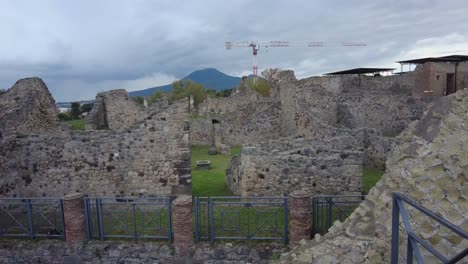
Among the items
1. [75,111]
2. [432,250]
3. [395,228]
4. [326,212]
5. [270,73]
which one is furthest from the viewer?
[270,73]

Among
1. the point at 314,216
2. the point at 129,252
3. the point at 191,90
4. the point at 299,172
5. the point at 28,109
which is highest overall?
the point at 191,90

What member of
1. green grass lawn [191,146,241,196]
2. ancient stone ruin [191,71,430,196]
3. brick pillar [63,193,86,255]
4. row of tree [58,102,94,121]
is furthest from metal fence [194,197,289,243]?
row of tree [58,102,94,121]

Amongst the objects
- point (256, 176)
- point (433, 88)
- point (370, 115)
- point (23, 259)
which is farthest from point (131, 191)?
point (433, 88)

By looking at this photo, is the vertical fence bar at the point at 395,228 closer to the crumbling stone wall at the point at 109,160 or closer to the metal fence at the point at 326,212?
the metal fence at the point at 326,212

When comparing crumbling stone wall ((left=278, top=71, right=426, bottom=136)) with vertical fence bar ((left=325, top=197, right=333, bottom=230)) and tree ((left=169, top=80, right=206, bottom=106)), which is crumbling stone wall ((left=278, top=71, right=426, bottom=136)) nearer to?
vertical fence bar ((left=325, top=197, right=333, bottom=230))

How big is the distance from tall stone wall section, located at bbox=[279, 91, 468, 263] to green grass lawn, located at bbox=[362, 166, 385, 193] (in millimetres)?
7596

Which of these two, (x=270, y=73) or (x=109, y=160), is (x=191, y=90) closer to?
(x=270, y=73)

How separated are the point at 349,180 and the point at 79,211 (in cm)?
754

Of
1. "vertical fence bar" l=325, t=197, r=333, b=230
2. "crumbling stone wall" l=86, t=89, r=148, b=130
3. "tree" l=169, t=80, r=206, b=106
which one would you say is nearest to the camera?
"vertical fence bar" l=325, t=197, r=333, b=230

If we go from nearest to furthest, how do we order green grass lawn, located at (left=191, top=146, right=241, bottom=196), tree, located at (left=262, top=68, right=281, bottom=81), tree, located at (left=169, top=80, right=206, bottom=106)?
green grass lawn, located at (left=191, top=146, right=241, bottom=196), tree, located at (left=169, top=80, right=206, bottom=106), tree, located at (left=262, top=68, right=281, bottom=81)

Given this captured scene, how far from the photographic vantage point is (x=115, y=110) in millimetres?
18359

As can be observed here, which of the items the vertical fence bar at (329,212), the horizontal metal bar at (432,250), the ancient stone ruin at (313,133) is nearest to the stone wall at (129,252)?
the vertical fence bar at (329,212)

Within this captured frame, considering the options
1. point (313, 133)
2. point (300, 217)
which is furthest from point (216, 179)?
point (300, 217)

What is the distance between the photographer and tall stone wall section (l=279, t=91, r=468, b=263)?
347 cm
